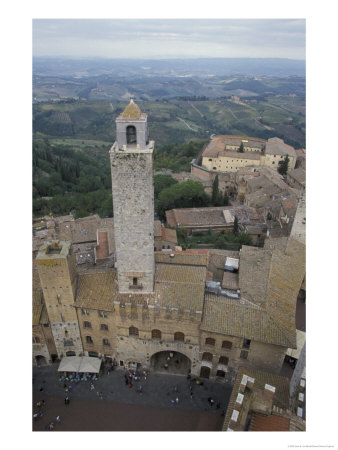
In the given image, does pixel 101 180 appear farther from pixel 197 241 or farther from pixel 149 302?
pixel 149 302

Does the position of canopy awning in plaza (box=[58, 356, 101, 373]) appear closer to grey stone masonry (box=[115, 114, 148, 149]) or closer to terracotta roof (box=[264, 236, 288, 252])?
grey stone masonry (box=[115, 114, 148, 149])

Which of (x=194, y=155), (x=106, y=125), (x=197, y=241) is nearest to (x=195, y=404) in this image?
(x=197, y=241)

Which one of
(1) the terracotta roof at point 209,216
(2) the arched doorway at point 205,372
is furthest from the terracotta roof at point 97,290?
(1) the terracotta roof at point 209,216

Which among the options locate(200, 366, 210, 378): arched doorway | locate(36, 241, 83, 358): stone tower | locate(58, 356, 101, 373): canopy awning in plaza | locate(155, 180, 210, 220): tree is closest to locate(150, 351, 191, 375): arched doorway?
locate(200, 366, 210, 378): arched doorway

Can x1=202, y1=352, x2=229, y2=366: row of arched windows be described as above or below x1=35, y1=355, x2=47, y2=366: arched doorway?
above

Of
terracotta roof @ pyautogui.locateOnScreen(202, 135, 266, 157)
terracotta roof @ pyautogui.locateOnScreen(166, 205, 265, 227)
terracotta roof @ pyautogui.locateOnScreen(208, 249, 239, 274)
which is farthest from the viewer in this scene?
terracotta roof @ pyautogui.locateOnScreen(202, 135, 266, 157)

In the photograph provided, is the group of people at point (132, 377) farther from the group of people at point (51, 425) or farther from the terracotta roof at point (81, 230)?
A: the terracotta roof at point (81, 230)
